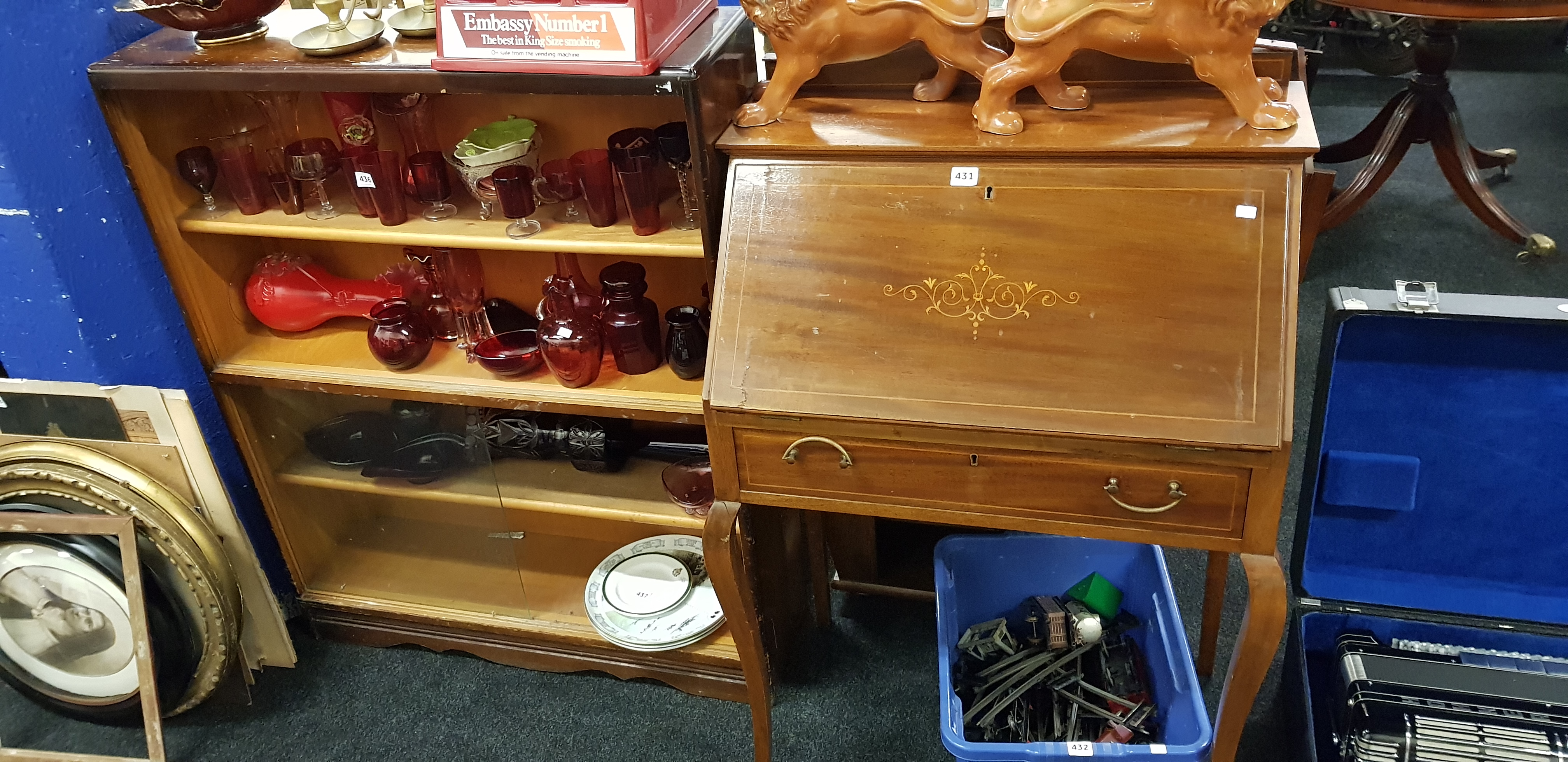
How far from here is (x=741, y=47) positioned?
1.48m

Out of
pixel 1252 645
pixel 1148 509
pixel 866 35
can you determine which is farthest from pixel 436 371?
pixel 1252 645

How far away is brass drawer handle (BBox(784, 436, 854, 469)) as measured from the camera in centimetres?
130

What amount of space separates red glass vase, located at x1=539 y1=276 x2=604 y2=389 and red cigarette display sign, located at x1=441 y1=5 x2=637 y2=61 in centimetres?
43

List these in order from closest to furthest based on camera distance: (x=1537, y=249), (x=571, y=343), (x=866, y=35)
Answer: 1. (x=866, y=35)
2. (x=571, y=343)
3. (x=1537, y=249)

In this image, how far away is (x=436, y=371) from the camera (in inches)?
66.8

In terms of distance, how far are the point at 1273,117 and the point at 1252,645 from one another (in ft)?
2.13

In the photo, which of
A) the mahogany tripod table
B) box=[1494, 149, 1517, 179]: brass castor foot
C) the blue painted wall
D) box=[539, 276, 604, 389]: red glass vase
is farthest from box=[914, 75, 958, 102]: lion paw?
box=[1494, 149, 1517, 179]: brass castor foot

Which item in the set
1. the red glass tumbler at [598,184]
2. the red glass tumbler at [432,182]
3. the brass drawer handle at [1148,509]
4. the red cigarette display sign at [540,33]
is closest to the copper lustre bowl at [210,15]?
the red glass tumbler at [432,182]

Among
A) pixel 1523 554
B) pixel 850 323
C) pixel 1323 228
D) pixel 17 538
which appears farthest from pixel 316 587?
pixel 1323 228

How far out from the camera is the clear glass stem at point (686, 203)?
1480 mm

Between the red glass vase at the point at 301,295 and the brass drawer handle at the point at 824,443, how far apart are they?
2.79 ft

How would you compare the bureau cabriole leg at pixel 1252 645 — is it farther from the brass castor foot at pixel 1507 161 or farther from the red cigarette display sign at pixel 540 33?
the brass castor foot at pixel 1507 161

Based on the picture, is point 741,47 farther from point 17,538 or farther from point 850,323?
point 17,538

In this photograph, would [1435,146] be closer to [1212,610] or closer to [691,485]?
[1212,610]
